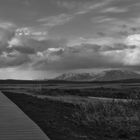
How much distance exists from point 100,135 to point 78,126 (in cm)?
199

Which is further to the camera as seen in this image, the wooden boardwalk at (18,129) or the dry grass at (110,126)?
the dry grass at (110,126)

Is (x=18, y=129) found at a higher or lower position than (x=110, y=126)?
higher

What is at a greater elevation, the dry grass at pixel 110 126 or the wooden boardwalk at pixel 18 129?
the wooden boardwalk at pixel 18 129

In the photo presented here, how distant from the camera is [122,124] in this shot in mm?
17344

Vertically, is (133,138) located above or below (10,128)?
below

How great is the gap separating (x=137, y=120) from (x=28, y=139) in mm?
10382

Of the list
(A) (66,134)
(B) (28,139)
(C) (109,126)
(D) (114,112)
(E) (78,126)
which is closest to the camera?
(B) (28,139)

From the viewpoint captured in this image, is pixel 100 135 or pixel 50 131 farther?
pixel 100 135

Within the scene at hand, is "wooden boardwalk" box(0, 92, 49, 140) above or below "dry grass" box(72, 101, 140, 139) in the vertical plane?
above

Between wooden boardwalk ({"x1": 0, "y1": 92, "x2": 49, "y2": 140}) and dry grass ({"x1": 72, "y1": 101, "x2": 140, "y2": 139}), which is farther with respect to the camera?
dry grass ({"x1": 72, "y1": 101, "x2": 140, "y2": 139})

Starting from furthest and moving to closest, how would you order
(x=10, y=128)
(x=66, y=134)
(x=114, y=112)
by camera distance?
(x=114, y=112)
(x=66, y=134)
(x=10, y=128)

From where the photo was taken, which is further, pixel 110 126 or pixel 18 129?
pixel 110 126

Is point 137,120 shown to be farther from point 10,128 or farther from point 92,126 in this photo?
point 10,128

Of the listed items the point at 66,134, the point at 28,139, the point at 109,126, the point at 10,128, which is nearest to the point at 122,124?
the point at 109,126
